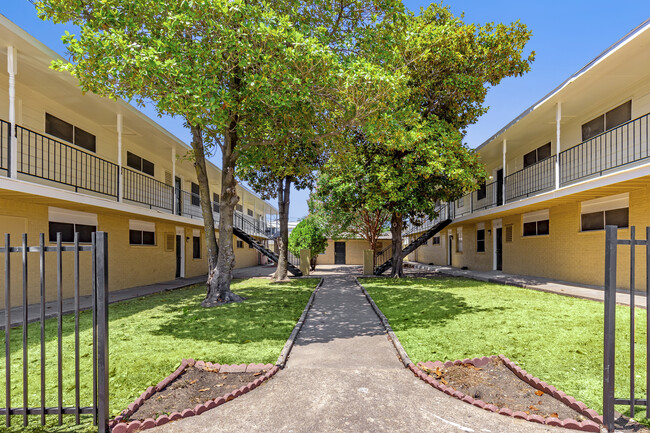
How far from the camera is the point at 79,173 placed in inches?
459

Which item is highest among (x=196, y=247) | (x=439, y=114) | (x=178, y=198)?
(x=439, y=114)

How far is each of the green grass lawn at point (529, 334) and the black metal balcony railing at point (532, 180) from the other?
6.07 m

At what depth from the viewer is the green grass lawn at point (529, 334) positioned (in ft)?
14.0

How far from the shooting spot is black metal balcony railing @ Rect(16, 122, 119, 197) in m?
9.59

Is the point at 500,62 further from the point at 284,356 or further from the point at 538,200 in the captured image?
the point at 284,356

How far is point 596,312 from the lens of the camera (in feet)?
24.5

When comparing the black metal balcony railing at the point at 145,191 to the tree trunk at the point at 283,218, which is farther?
the tree trunk at the point at 283,218

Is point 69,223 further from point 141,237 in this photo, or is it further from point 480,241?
point 480,241

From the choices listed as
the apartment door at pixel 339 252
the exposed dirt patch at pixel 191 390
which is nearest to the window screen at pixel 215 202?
the apartment door at pixel 339 252

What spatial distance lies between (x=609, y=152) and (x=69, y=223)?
17.0m

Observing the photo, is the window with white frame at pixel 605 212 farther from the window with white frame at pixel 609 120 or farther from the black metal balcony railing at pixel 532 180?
the window with white frame at pixel 609 120

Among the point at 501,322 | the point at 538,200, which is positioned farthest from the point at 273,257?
the point at 501,322

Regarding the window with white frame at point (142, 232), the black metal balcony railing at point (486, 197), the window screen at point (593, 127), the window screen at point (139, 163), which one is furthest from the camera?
Answer: the black metal balcony railing at point (486, 197)

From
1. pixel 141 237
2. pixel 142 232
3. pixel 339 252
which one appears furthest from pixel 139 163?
pixel 339 252
